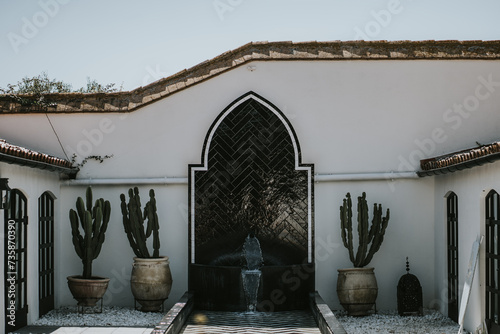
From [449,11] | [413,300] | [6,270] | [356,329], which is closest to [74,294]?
[6,270]

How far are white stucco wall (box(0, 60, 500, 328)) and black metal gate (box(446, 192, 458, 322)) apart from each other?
2.34 feet

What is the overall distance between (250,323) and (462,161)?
13.9 feet

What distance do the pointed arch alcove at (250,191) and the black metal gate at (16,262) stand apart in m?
3.15

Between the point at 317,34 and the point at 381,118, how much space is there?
7.05 feet

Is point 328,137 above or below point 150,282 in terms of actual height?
above

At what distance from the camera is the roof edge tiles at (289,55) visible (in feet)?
41.5

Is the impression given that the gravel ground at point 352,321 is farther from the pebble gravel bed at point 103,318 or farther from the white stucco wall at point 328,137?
the white stucco wall at point 328,137

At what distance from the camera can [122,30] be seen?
10906 millimetres

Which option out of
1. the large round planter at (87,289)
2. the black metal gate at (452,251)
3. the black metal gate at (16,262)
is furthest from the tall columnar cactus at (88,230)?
the black metal gate at (452,251)

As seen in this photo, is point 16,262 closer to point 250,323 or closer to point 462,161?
point 250,323

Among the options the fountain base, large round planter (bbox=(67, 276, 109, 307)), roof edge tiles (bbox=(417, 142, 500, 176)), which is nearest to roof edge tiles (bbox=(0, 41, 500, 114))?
roof edge tiles (bbox=(417, 142, 500, 176))

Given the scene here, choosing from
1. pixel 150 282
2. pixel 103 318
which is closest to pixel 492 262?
pixel 150 282

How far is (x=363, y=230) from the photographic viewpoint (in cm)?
1206

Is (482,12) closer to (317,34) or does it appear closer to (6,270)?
(317,34)
